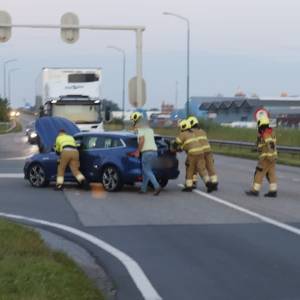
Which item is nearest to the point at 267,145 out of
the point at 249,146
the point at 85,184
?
the point at 85,184

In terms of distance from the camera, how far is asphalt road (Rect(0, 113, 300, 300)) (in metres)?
9.45

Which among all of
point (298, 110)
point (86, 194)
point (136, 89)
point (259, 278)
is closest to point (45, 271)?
point (259, 278)

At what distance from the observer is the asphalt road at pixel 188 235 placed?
9.45 metres

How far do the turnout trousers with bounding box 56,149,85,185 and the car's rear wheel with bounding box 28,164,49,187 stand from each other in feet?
2.77

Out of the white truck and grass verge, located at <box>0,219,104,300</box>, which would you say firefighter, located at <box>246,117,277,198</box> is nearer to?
grass verge, located at <box>0,219,104,300</box>

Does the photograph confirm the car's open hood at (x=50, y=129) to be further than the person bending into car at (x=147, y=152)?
Yes

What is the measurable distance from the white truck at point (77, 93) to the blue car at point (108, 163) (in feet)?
50.0

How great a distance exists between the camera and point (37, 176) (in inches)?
850

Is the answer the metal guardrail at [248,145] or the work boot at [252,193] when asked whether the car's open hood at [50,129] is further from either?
the work boot at [252,193]

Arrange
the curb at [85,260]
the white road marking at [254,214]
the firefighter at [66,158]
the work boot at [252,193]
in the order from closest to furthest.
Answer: the curb at [85,260] < the white road marking at [254,214] < the work boot at [252,193] < the firefighter at [66,158]

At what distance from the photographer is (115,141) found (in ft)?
67.5

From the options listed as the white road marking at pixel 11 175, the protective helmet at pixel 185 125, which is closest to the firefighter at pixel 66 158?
the protective helmet at pixel 185 125

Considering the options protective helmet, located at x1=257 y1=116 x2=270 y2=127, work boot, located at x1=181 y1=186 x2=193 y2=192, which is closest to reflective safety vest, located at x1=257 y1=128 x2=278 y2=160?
protective helmet, located at x1=257 y1=116 x2=270 y2=127

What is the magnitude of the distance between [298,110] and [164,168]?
2506 inches
